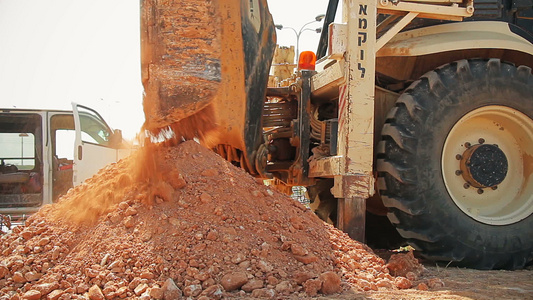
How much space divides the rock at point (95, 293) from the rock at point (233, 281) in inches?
24.0

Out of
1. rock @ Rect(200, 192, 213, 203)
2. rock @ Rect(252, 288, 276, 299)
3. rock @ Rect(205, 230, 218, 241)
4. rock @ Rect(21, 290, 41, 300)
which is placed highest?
rock @ Rect(200, 192, 213, 203)

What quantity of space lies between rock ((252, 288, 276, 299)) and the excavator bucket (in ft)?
4.86

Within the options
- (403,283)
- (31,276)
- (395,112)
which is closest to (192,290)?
(31,276)

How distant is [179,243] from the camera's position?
2.88 meters

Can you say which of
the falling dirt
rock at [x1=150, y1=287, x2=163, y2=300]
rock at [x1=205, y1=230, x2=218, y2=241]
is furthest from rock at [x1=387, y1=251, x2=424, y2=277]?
rock at [x1=150, y1=287, x2=163, y2=300]

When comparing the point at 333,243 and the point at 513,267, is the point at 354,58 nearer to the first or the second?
the point at 333,243

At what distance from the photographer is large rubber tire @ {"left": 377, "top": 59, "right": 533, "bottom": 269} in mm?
3684

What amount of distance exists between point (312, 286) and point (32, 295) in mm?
1435

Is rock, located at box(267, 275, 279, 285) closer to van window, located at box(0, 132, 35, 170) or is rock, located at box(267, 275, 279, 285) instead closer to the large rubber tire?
the large rubber tire

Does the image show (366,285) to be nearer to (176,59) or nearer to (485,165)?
(485,165)

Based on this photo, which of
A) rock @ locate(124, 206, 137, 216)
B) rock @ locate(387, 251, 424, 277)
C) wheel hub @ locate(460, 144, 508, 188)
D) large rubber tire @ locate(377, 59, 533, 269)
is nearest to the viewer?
rock @ locate(124, 206, 137, 216)

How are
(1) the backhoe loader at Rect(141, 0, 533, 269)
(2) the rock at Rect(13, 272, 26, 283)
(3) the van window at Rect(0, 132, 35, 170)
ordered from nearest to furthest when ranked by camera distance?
(2) the rock at Rect(13, 272, 26, 283), (1) the backhoe loader at Rect(141, 0, 533, 269), (3) the van window at Rect(0, 132, 35, 170)

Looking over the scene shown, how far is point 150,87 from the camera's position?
11.5ft

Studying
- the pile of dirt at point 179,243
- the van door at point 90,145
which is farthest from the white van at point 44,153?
the pile of dirt at point 179,243
